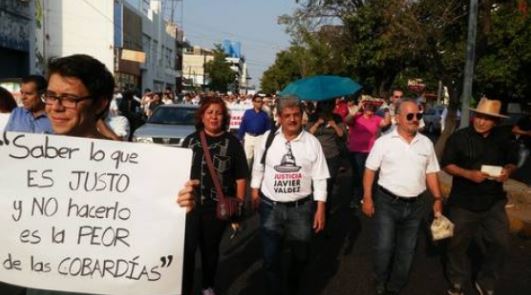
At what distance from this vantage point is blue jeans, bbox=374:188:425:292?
538 centimetres

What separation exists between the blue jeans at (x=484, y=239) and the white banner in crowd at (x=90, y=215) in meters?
3.46

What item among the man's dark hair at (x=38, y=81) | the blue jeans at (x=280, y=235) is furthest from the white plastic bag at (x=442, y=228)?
the man's dark hair at (x=38, y=81)

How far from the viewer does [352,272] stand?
6363 millimetres

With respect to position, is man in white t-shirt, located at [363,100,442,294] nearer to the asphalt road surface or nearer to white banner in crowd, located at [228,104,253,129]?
the asphalt road surface

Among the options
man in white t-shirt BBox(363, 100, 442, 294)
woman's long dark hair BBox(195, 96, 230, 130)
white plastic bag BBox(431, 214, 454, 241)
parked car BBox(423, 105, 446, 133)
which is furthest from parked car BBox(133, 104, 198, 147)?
parked car BBox(423, 105, 446, 133)

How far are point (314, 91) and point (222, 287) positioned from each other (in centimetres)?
386

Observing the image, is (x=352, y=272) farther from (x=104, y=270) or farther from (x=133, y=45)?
(x=133, y=45)

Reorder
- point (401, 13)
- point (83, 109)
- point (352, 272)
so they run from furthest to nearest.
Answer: point (401, 13)
point (352, 272)
point (83, 109)

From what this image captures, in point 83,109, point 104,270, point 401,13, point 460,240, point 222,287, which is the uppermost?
point 401,13

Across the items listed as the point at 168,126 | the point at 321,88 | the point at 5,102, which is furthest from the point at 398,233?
the point at 168,126

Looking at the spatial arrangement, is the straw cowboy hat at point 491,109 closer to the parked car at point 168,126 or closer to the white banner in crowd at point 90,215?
the white banner in crowd at point 90,215

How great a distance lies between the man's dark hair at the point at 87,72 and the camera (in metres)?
2.56

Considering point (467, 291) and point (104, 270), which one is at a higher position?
point (104, 270)

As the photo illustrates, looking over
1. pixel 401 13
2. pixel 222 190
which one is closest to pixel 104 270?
pixel 222 190
